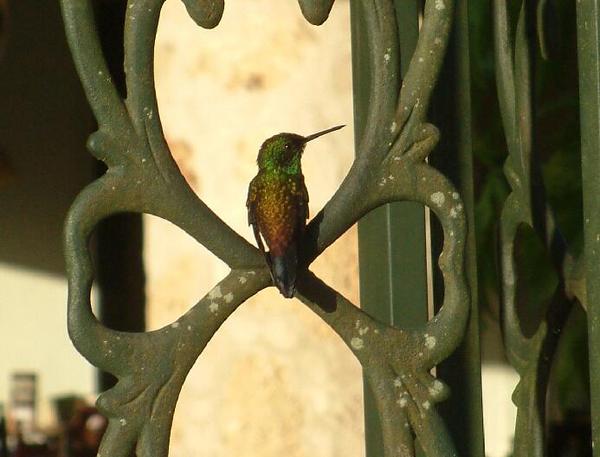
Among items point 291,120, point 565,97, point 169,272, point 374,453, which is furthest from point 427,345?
point 565,97

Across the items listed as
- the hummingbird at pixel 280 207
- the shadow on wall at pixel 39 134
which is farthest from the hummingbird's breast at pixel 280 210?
the shadow on wall at pixel 39 134

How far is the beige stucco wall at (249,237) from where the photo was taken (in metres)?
1.77

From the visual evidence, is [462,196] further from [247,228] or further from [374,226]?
[247,228]

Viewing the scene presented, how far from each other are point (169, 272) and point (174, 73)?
289 millimetres

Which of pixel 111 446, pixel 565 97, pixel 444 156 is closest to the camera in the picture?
pixel 111 446

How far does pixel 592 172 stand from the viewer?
951mm

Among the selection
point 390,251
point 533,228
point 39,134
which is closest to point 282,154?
point 390,251

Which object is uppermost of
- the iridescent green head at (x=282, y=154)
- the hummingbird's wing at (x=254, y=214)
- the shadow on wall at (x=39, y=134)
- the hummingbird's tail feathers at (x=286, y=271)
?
the shadow on wall at (x=39, y=134)

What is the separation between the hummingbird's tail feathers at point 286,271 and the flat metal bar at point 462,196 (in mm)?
173

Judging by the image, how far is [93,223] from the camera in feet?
2.80

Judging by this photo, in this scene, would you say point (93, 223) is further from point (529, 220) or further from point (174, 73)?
point (174, 73)

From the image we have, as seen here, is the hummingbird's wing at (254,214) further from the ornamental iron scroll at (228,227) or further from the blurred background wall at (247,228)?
the blurred background wall at (247,228)

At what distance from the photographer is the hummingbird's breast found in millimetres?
859

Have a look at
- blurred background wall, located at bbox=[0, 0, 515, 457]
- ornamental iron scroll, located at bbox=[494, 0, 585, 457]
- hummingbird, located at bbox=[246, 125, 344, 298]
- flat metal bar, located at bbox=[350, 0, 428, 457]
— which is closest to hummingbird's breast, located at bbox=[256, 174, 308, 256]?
hummingbird, located at bbox=[246, 125, 344, 298]
